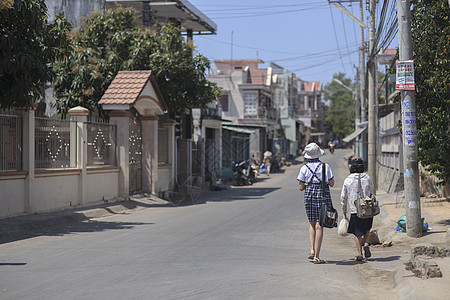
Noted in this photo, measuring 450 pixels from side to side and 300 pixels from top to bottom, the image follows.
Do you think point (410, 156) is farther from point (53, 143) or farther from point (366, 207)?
point (53, 143)

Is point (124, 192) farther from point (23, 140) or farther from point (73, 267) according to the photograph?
point (73, 267)

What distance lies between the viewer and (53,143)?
15.6 meters

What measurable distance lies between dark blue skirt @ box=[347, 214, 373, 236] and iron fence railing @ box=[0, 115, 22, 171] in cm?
846

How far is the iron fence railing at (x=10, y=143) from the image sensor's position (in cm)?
1342

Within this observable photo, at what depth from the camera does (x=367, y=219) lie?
9062 mm

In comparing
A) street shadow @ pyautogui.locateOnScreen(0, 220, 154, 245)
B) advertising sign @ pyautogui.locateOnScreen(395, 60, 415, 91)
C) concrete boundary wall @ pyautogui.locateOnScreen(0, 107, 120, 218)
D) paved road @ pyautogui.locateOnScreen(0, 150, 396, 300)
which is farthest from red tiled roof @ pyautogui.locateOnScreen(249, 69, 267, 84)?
advertising sign @ pyautogui.locateOnScreen(395, 60, 415, 91)

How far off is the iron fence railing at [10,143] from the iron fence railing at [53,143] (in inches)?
28.3

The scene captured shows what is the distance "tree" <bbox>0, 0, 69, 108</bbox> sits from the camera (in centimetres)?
1188

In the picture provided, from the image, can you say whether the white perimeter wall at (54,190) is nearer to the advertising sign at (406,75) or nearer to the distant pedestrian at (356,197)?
the distant pedestrian at (356,197)

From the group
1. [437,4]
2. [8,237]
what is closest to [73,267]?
[8,237]

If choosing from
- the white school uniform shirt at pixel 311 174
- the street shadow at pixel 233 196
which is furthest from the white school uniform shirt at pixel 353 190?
the street shadow at pixel 233 196

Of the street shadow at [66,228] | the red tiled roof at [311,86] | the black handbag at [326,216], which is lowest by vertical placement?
the street shadow at [66,228]

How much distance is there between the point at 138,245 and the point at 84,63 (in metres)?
13.0

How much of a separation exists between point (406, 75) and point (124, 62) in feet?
44.2
